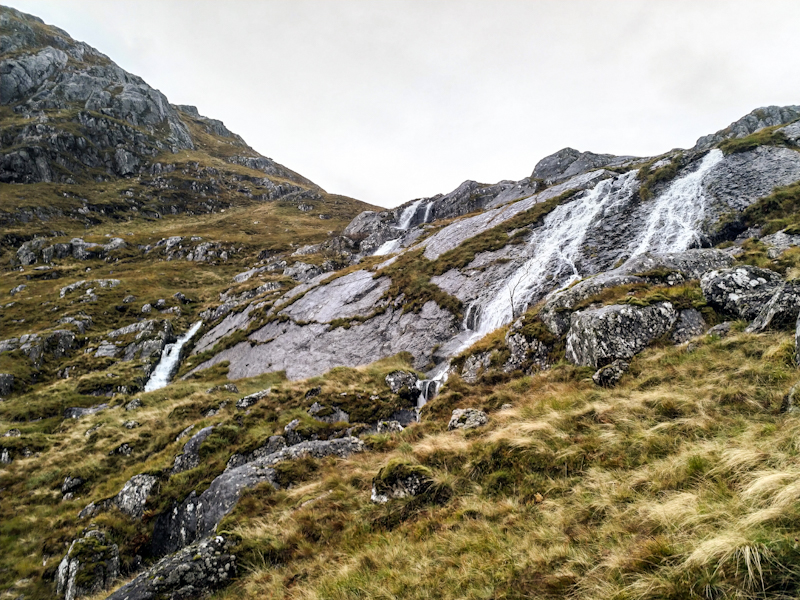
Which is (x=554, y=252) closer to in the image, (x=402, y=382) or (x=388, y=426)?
(x=402, y=382)

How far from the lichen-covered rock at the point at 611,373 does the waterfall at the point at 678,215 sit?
80.7ft

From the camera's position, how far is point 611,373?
1216cm

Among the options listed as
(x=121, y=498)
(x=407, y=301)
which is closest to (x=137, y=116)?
(x=407, y=301)

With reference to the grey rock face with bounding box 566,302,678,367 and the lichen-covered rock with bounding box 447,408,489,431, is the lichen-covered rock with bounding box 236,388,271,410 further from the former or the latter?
the grey rock face with bounding box 566,302,678,367

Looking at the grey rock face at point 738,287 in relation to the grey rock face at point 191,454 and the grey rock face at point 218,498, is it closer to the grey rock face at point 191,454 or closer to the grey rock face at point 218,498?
the grey rock face at point 218,498

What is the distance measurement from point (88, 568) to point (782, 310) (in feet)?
82.7

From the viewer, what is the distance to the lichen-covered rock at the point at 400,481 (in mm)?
8578

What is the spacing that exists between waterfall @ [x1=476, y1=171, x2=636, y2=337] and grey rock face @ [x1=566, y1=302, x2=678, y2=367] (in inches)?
433

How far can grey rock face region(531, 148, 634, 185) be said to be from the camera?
10538 cm

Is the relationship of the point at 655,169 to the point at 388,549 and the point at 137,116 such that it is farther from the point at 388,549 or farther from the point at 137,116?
the point at 137,116

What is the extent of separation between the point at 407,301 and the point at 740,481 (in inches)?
1326

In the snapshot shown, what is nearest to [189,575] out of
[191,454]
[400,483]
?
[400,483]

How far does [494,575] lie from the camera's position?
5.08 m

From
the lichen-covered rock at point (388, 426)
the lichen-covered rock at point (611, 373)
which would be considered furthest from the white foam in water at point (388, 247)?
the lichen-covered rock at point (611, 373)
